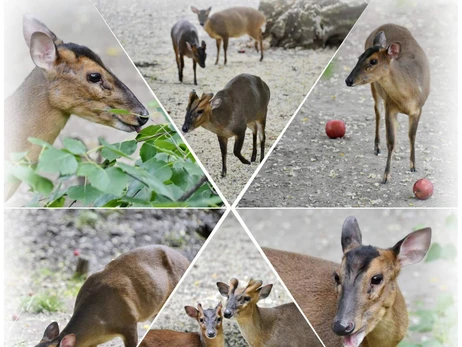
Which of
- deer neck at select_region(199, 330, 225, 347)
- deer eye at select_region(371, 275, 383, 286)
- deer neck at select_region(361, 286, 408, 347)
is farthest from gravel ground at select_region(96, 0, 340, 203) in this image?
deer neck at select_region(361, 286, 408, 347)


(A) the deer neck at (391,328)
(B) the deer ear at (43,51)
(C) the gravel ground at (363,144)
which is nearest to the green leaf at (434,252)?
(C) the gravel ground at (363,144)

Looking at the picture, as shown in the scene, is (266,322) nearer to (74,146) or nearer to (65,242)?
(65,242)

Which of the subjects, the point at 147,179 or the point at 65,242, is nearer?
the point at 147,179

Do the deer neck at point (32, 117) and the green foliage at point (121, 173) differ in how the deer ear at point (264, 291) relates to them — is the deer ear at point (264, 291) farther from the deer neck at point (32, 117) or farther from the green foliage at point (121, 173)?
the deer neck at point (32, 117)

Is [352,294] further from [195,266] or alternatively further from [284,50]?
[284,50]

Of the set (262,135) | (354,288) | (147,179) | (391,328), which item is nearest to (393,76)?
(262,135)

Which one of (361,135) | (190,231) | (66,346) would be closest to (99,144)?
(190,231)

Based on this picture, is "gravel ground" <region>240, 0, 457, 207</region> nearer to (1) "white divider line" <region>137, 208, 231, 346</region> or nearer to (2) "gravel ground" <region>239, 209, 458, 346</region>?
(2) "gravel ground" <region>239, 209, 458, 346</region>
